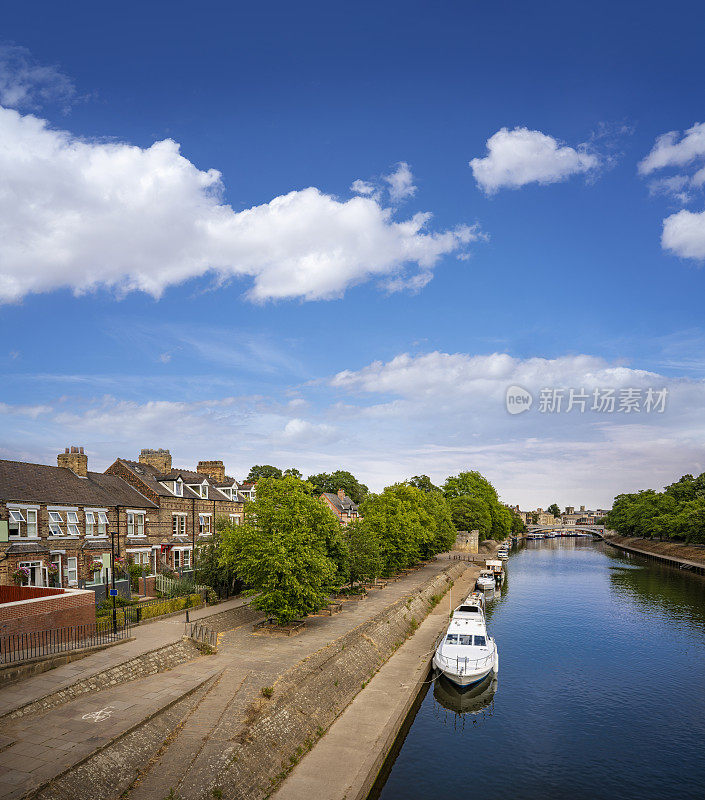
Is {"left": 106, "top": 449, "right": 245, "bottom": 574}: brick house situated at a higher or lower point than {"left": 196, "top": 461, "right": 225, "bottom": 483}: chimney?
lower

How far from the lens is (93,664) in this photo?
1057 inches

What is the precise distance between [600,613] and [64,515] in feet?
175

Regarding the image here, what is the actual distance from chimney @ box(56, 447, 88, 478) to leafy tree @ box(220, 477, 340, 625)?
76.6 feet

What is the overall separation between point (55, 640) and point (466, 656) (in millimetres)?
23561

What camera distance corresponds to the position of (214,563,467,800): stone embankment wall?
20.7 metres

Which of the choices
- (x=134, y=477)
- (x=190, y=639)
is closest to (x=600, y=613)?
(x=190, y=639)

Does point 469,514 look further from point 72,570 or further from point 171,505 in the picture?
point 72,570

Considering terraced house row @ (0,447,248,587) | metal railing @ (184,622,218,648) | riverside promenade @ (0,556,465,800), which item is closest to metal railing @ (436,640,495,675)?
riverside promenade @ (0,556,465,800)

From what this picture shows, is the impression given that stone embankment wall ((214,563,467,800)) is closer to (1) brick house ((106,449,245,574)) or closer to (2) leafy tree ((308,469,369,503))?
(1) brick house ((106,449,245,574))

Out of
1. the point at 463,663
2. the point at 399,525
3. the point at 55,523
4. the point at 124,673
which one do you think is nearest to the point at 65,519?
the point at 55,523

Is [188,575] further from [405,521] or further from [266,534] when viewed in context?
[405,521]

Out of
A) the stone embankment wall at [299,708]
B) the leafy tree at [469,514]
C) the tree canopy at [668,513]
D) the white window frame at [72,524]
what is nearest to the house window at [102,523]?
the white window frame at [72,524]

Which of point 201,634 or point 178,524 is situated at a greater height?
point 178,524

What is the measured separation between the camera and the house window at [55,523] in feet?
155
